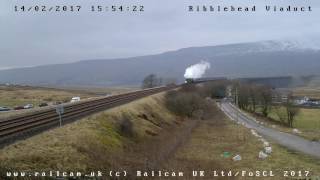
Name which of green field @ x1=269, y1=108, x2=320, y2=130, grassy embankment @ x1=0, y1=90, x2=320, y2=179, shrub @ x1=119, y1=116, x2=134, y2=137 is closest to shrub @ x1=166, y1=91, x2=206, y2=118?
green field @ x1=269, y1=108, x2=320, y2=130

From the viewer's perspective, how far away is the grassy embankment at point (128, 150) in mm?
26672

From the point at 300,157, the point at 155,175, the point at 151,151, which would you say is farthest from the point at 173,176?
the point at 300,157

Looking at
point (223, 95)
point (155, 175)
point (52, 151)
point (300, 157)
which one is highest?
point (52, 151)

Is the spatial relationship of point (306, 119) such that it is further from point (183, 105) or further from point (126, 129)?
point (126, 129)

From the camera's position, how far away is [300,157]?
4297cm

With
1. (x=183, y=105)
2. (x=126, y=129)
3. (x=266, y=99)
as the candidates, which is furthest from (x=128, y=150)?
(x=266, y=99)

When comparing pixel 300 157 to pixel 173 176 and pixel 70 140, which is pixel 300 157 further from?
pixel 70 140

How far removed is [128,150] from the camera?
127 feet

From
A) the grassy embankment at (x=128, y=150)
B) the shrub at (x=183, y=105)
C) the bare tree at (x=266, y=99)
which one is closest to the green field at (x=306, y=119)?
the bare tree at (x=266, y=99)

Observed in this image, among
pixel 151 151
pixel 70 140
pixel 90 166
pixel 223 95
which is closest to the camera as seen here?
pixel 90 166

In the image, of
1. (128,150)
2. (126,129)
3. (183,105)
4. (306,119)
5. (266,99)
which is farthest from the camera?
(266,99)

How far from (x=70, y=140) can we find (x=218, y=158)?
15.3 meters

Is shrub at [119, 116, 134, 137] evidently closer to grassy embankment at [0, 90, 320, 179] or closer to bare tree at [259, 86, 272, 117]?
grassy embankment at [0, 90, 320, 179]

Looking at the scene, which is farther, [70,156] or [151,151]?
[151,151]
